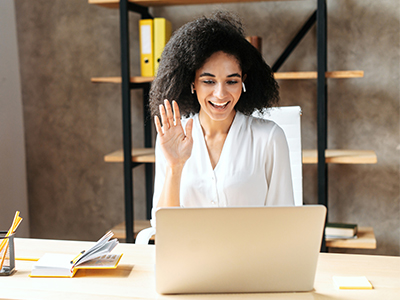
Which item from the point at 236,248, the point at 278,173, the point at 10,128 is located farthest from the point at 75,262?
the point at 10,128

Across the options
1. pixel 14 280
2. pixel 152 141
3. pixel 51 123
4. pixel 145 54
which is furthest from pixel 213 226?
pixel 51 123

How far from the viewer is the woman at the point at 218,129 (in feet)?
5.23

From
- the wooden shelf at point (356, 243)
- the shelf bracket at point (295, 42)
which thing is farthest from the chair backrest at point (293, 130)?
the shelf bracket at point (295, 42)

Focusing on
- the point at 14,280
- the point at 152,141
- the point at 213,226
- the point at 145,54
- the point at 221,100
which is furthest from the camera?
the point at 152,141

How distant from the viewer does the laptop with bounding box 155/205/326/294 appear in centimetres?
96

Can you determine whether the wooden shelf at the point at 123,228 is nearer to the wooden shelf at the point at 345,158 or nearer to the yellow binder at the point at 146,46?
the yellow binder at the point at 146,46

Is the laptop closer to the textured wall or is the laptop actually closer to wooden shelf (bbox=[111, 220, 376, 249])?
wooden shelf (bbox=[111, 220, 376, 249])

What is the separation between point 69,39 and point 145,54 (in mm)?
675

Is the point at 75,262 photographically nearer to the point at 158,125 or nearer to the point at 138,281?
the point at 138,281

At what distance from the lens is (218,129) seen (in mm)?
1754

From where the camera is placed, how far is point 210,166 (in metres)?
1.67

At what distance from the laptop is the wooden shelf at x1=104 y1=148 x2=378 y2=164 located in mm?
1390

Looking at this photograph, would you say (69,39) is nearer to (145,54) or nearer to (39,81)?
(39,81)

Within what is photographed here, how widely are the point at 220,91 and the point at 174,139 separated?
0.79 feet
